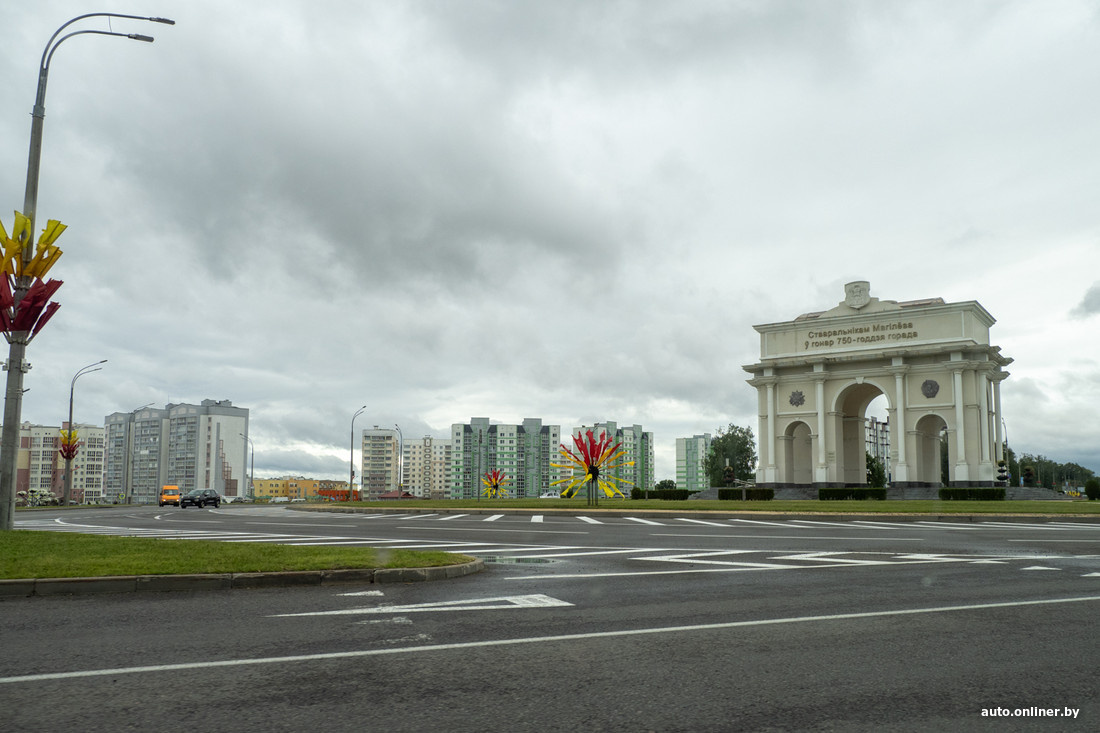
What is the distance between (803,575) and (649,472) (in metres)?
180

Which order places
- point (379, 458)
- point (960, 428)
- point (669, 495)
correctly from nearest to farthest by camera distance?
point (669, 495)
point (960, 428)
point (379, 458)

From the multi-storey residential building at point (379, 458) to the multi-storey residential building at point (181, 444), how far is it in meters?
39.4

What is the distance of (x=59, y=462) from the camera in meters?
141

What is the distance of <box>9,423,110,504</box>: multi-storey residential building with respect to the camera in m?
133

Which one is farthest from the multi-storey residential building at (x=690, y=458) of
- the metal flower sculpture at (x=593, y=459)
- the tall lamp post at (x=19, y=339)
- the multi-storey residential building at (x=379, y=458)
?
the tall lamp post at (x=19, y=339)

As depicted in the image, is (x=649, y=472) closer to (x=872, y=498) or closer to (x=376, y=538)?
(x=872, y=498)

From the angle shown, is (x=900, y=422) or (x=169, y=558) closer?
(x=169, y=558)

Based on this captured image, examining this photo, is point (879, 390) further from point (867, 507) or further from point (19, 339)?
point (19, 339)

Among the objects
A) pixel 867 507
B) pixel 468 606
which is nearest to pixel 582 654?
pixel 468 606

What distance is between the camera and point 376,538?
17.0 meters

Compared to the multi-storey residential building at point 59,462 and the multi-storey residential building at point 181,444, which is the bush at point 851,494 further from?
the multi-storey residential building at point 59,462

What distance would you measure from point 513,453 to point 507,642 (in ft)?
536

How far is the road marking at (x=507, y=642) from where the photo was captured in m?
5.15

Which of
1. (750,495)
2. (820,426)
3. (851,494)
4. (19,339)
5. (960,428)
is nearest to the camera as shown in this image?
(19,339)
